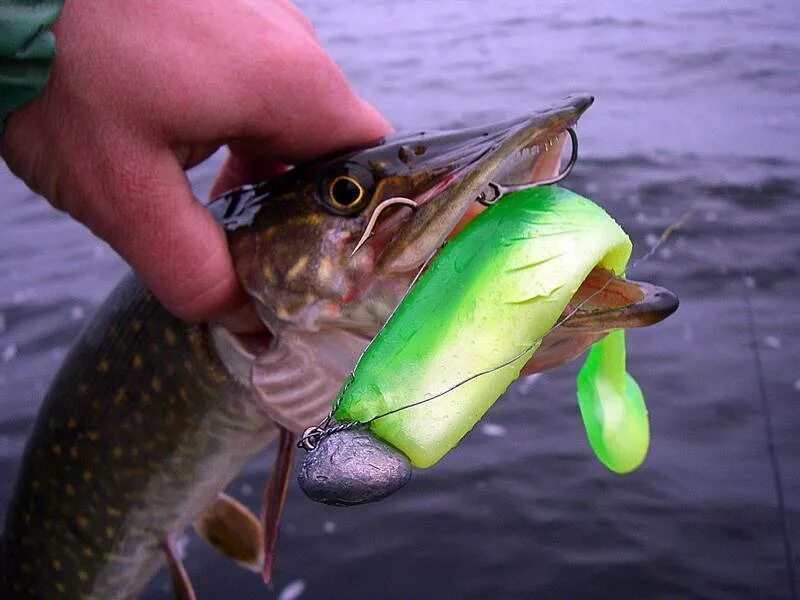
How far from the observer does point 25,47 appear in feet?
4.25

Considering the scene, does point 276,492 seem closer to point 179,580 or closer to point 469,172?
point 179,580

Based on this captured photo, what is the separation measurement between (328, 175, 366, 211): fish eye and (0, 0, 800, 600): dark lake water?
0.31 meters

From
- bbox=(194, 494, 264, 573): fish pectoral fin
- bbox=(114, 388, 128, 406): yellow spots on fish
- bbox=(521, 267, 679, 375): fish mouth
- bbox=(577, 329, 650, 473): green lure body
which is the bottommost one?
bbox=(194, 494, 264, 573): fish pectoral fin

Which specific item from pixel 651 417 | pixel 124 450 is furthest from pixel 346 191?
pixel 651 417

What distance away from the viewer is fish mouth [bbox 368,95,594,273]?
124cm

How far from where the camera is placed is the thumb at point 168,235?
1.38 m

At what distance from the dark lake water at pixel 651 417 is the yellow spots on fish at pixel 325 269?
422 mm

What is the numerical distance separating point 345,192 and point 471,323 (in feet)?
1.94

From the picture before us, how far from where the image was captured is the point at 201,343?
1.72m

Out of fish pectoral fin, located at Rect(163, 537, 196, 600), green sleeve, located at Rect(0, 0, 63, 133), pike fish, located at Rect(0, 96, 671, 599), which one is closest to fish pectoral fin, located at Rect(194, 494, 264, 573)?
pike fish, located at Rect(0, 96, 671, 599)

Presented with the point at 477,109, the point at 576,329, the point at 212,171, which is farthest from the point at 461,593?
the point at 477,109

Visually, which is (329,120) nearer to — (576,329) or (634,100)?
(576,329)

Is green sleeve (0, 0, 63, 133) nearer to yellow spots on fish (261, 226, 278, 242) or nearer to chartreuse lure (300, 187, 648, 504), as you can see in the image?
yellow spots on fish (261, 226, 278, 242)

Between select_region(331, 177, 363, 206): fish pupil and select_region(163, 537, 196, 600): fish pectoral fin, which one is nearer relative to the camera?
select_region(331, 177, 363, 206): fish pupil
